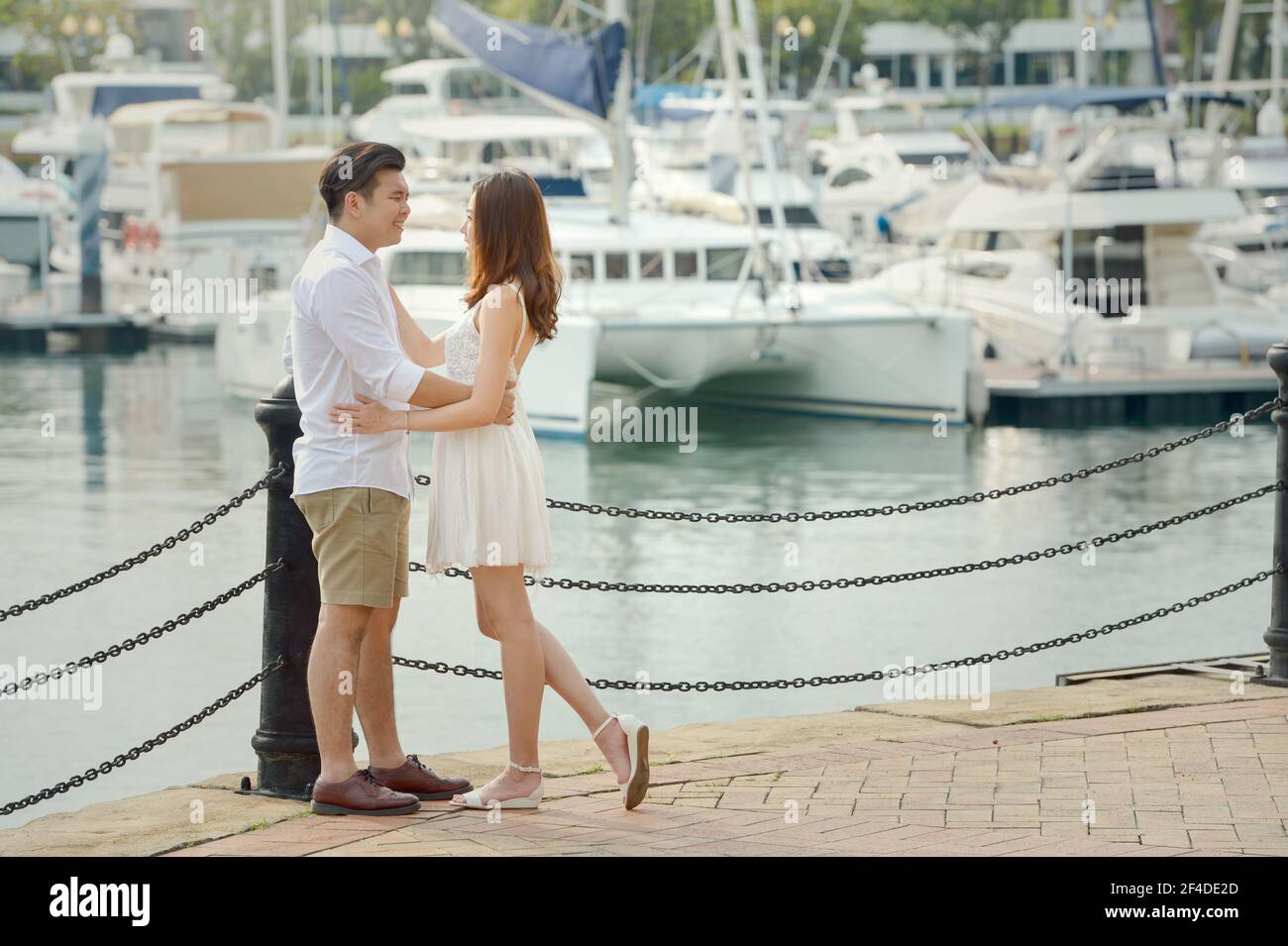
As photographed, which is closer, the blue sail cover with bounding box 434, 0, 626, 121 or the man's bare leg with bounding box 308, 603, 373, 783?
the man's bare leg with bounding box 308, 603, 373, 783

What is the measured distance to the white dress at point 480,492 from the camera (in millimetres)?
5305

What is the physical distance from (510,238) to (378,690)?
1259 millimetres

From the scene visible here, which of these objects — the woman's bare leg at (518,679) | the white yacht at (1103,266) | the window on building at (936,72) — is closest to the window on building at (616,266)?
the white yacht at (1103,266)

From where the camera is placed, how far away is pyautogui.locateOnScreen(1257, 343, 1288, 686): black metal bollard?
720 cm

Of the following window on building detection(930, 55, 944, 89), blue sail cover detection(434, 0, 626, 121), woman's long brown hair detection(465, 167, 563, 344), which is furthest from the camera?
window on building detection(930, 55, 944, 89)

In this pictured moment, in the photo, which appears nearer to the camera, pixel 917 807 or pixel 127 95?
pixel 917 807

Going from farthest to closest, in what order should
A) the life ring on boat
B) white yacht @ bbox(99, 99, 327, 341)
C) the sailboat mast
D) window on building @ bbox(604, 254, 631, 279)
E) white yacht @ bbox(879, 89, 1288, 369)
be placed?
the life ring on boat → white yacht @ bbox(99, 99, 327, 341) → white yacht @ bbox(879, 89, 1288, 369) → the sailboat mast → window on building @ bbox(604, 254, 631, 279)

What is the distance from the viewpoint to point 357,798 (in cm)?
536

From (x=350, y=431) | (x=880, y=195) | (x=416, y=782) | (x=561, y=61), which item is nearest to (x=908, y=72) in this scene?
(x=880, y=195)

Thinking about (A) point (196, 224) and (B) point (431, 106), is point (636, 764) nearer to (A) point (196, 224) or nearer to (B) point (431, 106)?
(A) point (196, 224)

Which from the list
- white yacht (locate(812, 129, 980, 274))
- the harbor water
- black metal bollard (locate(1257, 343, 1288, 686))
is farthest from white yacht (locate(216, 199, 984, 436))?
black metal bollard (locate(1257, 343, 1288, 686))

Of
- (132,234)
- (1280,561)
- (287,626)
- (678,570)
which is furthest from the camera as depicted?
(132,234)

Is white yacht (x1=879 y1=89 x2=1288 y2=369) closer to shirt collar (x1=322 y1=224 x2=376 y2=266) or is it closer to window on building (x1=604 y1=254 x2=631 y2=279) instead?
window on building (x1=604 y1=254 x2=631 y2=279)

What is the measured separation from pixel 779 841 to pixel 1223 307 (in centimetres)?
2485
